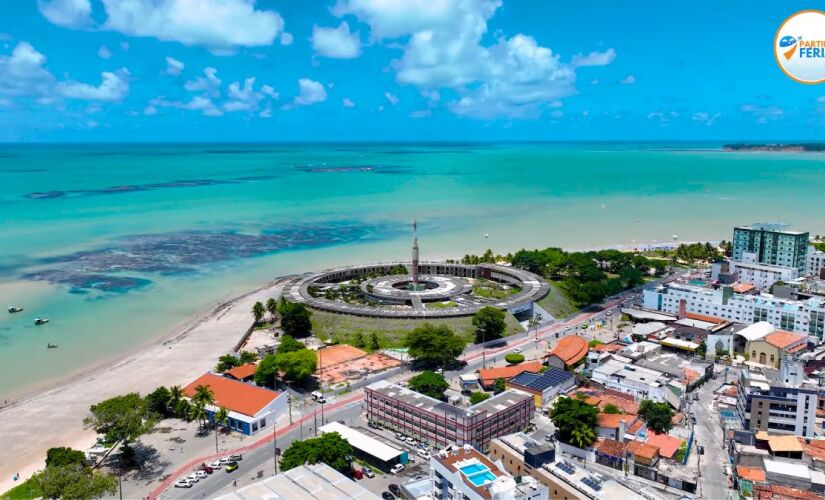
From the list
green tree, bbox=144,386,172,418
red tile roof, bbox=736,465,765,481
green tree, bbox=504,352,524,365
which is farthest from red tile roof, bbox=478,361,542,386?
green tree, bbox=144,386,172,418

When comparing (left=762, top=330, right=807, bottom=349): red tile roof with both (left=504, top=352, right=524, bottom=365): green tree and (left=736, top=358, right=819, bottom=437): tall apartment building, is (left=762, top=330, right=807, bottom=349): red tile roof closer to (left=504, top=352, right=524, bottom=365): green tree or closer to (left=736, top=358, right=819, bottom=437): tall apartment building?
(left=736, top=358, right=819, bottom=437): tall apartment building

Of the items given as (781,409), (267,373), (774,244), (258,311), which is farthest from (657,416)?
(774,244)

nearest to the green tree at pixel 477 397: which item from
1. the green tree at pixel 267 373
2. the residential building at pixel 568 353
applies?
the residential building at pixel 568 353

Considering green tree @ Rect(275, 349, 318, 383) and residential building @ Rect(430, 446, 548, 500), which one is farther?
green tree @ Rect(275, 349, 318, 383)

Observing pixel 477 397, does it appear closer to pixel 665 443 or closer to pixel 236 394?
pixel 665 443

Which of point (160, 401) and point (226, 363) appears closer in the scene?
point (160, 401)

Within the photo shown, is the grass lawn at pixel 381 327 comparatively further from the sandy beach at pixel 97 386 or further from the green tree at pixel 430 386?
the green tree at pixel 430 386

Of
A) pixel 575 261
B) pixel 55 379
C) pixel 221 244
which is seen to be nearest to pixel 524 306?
pixel 575 261
